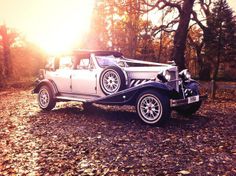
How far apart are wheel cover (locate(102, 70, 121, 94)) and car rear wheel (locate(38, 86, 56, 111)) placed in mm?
2635

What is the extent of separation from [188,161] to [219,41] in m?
20.0

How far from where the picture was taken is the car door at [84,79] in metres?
8.59

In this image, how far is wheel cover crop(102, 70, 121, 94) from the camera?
7781 millimetres

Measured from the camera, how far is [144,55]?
→ 2633 centimetres

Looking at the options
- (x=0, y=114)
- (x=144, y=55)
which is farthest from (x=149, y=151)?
(x=144, y=55)

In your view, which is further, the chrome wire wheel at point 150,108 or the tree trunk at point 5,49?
the tree trunk at point 5,49

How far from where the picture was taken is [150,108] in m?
7.16

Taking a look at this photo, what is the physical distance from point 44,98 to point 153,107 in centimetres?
461

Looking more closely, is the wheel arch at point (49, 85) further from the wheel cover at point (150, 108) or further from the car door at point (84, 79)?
the wheel cover at point (150, 108)

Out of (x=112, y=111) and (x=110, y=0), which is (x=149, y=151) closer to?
(x=112, y=111)

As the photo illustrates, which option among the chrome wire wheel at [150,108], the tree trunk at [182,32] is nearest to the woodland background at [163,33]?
the tree trunk at [182,32]

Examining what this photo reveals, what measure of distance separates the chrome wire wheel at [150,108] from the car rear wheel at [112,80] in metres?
0.82

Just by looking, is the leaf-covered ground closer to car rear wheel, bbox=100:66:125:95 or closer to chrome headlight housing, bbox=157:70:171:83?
car rear wheel, bbox=100:66:125:95

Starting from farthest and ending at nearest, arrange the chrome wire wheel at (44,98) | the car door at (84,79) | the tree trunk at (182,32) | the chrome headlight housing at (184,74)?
the tree trunk at (182,32) < the chrome wire wheel at (44,98) < the chrome headlight housing at (184,74) < the car door at (84,79)
